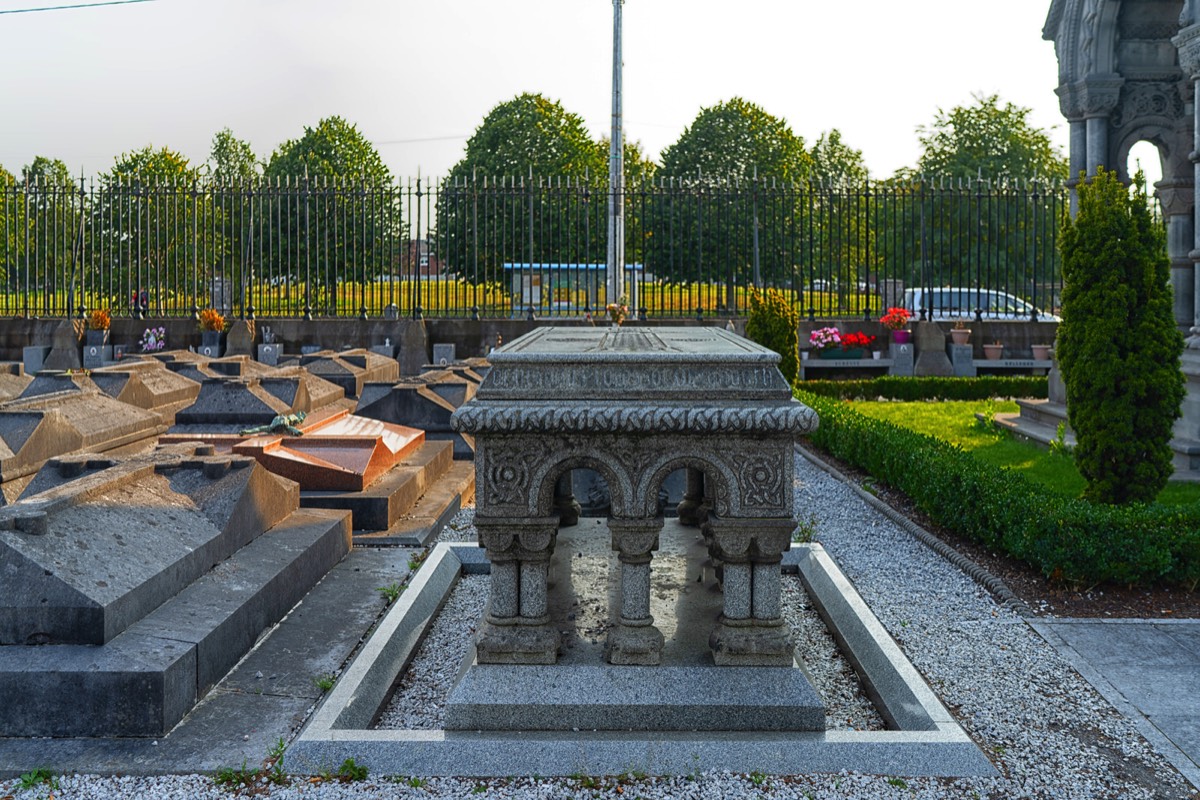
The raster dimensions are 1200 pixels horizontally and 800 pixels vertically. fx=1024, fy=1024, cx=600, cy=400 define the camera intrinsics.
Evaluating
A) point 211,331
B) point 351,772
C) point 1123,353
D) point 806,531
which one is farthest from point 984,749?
point 211,331

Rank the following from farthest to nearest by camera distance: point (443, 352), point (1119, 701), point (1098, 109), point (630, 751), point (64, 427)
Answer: point (443, 352) < point (1098, 109) < point (64, 427) < point (1119, 701) < point (630, 751)

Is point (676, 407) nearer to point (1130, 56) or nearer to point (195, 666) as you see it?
point (195, 666)

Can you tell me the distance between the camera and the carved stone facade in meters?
4.01

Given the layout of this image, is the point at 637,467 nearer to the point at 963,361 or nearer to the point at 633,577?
the point at 633,577

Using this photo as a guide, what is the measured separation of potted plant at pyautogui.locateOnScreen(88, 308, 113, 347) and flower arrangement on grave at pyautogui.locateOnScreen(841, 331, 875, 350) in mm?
14360

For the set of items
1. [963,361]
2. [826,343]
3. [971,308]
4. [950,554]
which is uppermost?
[971,308]

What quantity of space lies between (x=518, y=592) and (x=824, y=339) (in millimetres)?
15927

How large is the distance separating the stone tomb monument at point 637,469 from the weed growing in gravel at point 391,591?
170cm

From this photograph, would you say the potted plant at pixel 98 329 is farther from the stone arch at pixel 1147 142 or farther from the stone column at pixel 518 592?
the stone column at pixel 518 592

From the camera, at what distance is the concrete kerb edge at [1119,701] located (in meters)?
3.77

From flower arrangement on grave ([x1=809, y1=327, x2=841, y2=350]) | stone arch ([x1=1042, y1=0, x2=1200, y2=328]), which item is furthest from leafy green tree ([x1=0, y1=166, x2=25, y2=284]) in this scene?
stone arch ([x1=1042, y1=0, x2=1200, y2=328])

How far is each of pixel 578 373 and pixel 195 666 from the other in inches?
76.3

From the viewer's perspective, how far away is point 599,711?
3.90 meters

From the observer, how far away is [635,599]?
4.17 meters
